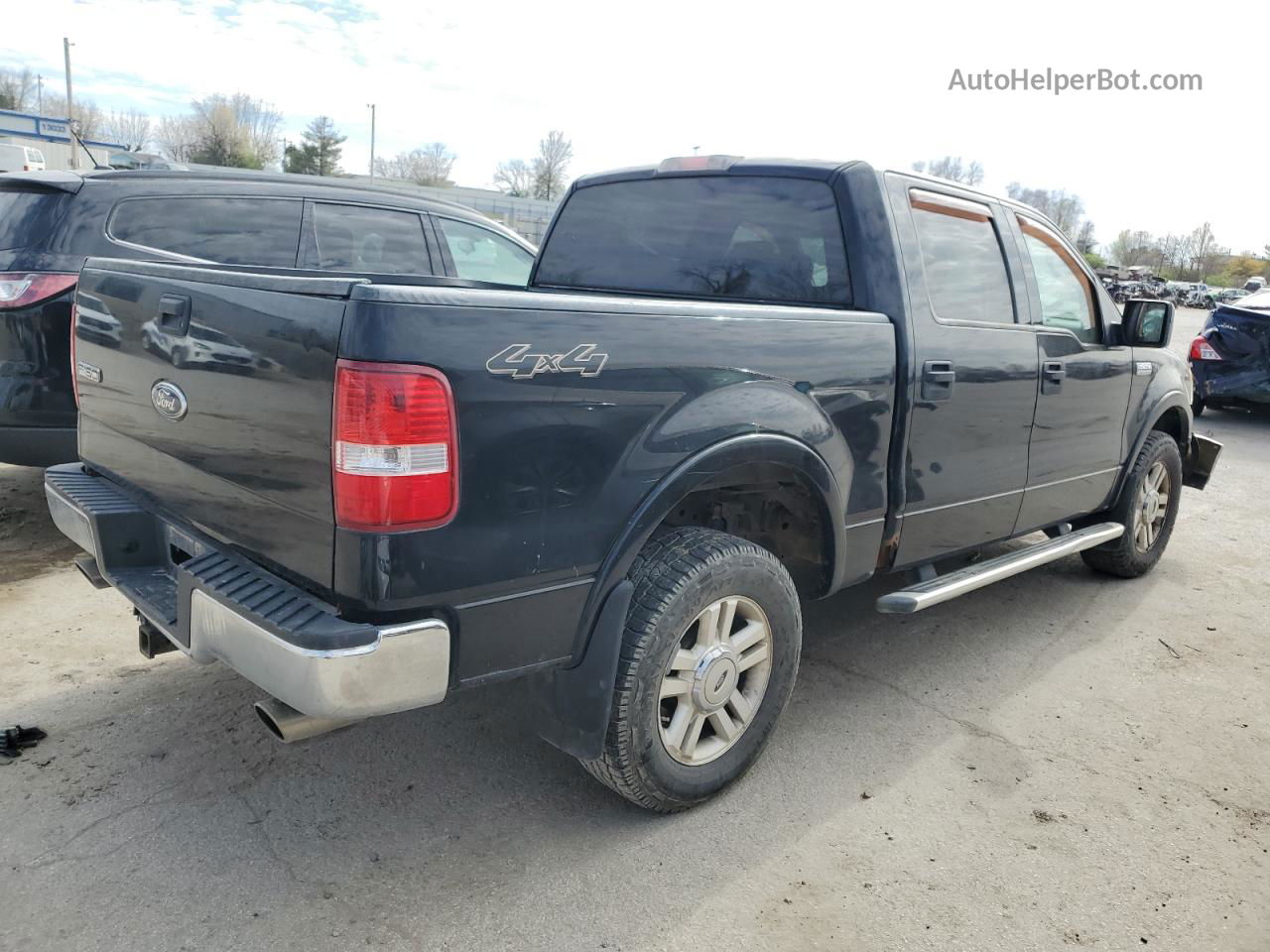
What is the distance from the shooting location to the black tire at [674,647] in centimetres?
261

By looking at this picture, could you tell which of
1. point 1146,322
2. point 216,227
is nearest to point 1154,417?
point 1146,322

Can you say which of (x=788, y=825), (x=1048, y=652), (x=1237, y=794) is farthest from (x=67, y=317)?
(x=1237, y=794)

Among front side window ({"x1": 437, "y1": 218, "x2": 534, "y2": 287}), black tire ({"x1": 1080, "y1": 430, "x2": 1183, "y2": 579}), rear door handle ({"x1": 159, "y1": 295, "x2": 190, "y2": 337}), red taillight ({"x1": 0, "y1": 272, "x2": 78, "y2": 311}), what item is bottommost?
black tire ({"x1": 1080, "y1": 430, "x2": 1183, "y2": 579})

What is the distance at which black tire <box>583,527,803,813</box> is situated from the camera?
2611 mm

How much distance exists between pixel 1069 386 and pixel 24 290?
477 centimetres

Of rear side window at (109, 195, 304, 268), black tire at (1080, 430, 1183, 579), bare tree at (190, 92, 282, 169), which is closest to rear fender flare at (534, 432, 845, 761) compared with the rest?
black tire at (1080, 430, 1183, 579)

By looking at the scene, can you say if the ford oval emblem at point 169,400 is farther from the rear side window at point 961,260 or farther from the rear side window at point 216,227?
the rear side window at point 216,227

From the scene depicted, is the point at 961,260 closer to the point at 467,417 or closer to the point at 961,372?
the point at 961,372

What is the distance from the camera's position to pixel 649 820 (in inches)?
114

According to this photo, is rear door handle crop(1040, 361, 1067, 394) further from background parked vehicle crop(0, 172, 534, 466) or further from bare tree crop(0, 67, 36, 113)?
bare tree crop(0, 67, 36, 113)

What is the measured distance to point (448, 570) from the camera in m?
2.19

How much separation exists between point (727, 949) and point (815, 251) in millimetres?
2258

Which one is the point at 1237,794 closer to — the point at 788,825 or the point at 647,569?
the point at 788,825

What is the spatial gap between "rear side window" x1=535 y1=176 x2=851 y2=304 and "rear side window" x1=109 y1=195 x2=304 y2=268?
2.00 m
